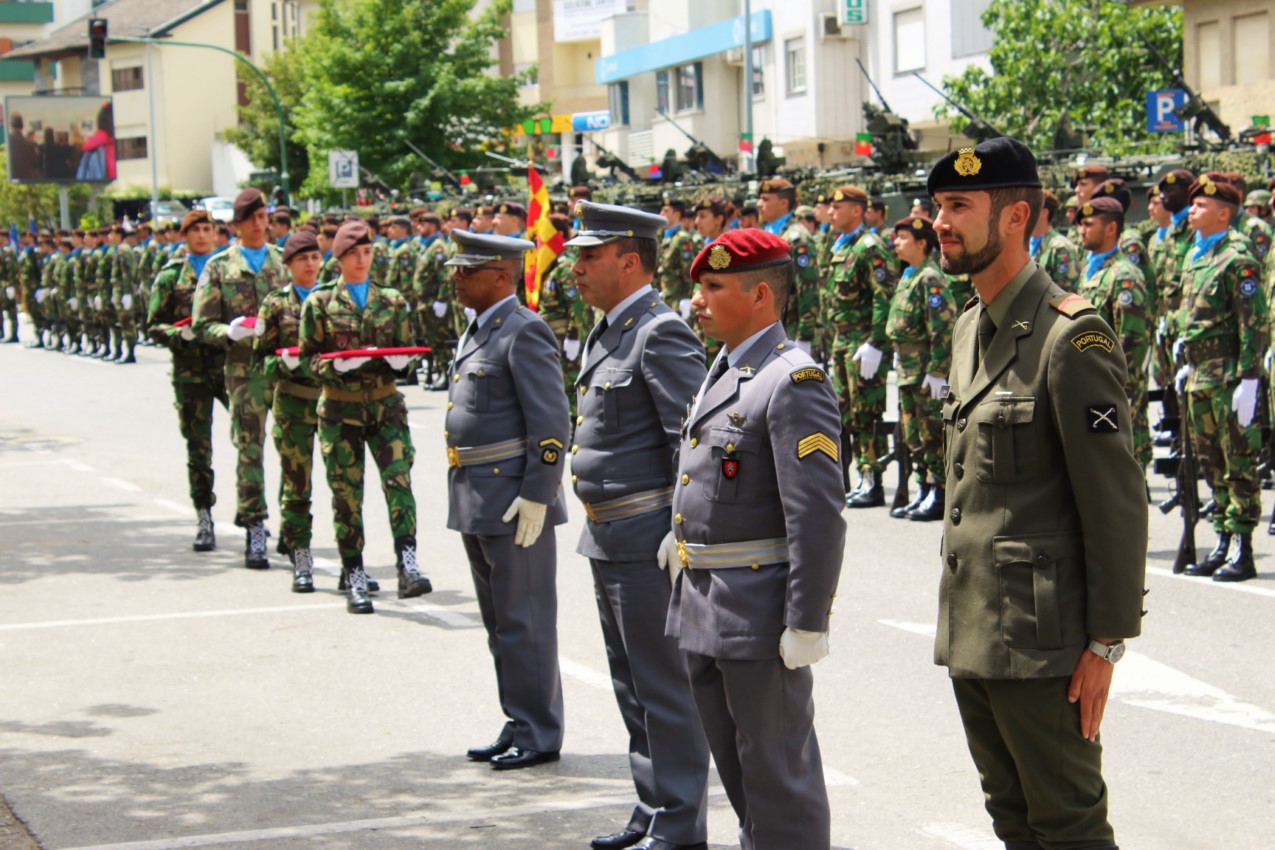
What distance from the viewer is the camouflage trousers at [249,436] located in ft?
37.0

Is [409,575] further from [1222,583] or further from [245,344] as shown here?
[1222,583]

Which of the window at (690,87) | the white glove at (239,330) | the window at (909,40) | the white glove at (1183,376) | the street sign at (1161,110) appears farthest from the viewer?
the window at (690,87)

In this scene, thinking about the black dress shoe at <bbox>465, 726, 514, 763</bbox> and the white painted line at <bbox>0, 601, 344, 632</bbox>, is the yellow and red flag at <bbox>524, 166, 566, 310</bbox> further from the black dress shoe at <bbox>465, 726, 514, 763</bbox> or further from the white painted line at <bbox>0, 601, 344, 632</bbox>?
the black dress shoe at <bbox>465, 726, 514, 763</bbox>

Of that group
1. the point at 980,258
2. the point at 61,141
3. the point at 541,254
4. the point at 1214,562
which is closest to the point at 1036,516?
the point at 980,258

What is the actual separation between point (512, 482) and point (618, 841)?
1.65 meters

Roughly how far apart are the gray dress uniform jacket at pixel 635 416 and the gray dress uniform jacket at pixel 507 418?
859 mm

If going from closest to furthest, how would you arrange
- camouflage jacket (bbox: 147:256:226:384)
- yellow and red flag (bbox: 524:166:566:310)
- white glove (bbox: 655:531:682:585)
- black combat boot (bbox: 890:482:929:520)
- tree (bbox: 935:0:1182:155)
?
white glove (bbox: 655:531:682:585), camouflage jacket (bbox: 147:256:226:384), black combat boot (bbox: 890:482:929:520), yellow and red flag (bbox: 524:166:566:310), tree (bbox: 935:0:1182:155)

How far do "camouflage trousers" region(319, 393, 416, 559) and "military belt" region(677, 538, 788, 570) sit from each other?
4.93 meters

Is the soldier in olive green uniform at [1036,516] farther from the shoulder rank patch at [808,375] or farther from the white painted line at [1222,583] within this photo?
the white painted line at [1222,583]

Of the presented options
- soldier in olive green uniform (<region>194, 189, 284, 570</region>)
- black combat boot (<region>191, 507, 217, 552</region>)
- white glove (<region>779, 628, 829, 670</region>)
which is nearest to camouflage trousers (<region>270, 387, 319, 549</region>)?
soldier in olive green uniform (<region>194, 189, 284, 570</region>)

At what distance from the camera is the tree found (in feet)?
104

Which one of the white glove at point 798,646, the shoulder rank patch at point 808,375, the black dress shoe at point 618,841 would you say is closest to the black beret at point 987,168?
the shoulder rank patch at point 808,375

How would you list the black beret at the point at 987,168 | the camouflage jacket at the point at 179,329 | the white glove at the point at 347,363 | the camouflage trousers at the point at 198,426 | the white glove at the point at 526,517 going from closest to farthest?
the black beret at the point at 987,168 < the white glove at the point at 526,517 < the white glove at the point at 347,363 < the camouflage jacket at the point at 179,329 < the camouflage trousers at the point at 198,426

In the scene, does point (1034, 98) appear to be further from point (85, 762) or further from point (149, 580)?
point (85, 762)
